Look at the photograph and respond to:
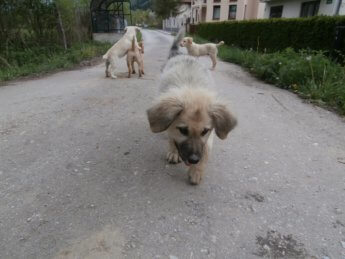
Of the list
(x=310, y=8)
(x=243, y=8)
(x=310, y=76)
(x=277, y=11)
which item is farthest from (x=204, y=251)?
(x=243, y=8)

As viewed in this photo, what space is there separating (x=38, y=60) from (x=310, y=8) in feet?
66.4

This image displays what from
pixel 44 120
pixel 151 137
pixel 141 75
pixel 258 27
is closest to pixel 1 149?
pixel 44 120

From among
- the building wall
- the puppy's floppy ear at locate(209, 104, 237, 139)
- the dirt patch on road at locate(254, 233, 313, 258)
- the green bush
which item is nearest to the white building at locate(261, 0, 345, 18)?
the green bush

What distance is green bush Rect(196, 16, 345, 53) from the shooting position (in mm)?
9523

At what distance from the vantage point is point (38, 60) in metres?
10.7

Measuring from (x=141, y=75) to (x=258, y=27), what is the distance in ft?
29.3

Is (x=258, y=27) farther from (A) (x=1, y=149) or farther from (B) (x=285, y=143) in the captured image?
(A) (x=1, y=149)

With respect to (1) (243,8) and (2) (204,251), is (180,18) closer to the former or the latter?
(1) (243,8)

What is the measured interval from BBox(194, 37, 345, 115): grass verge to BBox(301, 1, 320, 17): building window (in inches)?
602

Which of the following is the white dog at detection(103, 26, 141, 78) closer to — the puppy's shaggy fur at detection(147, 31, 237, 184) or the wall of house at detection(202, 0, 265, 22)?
the puppy's shaggy fur at detection(147, 31, 237, 184)

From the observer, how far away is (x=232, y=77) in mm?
8906

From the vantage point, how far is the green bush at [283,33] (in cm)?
952

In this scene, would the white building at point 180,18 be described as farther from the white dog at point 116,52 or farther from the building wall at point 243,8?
the white dog at point 116,52

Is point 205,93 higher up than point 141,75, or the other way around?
point 205,93
